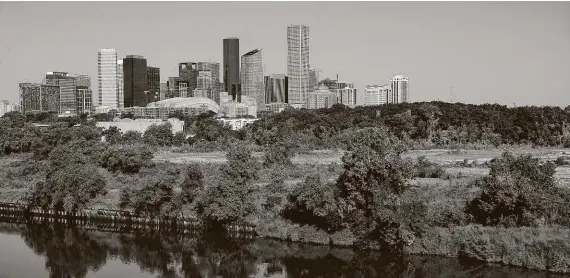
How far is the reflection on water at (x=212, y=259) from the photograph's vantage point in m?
32.4

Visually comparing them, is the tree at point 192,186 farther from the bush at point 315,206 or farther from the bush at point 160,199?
the bush at point 315,206

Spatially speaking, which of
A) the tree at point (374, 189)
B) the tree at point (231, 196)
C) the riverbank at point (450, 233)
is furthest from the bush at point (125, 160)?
the tree at point (374, 189)

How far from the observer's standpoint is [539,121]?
81.3m

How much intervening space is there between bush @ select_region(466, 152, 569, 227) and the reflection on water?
320 centimetres

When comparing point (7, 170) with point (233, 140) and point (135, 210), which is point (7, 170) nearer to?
point (135, 210)

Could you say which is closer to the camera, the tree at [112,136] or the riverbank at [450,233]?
the riverbank at [450,233]

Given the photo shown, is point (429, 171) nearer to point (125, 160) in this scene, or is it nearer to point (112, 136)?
point (125, 160)

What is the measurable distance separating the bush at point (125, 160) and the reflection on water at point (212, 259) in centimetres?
1321

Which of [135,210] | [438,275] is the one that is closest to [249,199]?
[135,210]

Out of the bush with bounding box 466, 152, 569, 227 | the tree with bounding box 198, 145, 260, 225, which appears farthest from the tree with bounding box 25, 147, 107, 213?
the bush with bounding box 466, 152, 569, 227

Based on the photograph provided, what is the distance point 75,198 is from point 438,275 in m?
27.7

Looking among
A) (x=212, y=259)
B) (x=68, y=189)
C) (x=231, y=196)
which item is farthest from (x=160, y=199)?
(x=68, y=189)

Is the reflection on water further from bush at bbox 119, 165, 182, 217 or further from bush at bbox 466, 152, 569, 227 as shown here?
bush at bbox 466, 152, 569, 227

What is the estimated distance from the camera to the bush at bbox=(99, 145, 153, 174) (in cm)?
5528
